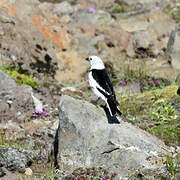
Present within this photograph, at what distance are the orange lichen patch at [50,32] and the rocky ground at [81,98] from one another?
4 centimetres

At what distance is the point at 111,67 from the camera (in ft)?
41.7

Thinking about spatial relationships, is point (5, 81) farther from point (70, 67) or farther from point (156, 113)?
point (156, 113)

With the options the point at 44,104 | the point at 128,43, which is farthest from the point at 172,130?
the point at 128,43

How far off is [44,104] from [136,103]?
286cm

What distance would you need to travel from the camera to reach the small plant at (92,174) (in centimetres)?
527

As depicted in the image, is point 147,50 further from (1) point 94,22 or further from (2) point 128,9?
(2) point 128,9

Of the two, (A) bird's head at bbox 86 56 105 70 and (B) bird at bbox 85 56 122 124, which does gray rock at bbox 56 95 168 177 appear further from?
(A) bird's head at bbox 86 56 105 70

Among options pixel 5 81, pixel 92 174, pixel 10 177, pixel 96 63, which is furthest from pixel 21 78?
pixel 92 174

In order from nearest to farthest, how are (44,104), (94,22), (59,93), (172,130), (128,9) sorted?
(172,130), (44,104), (59,93), (94,22), (128,9)

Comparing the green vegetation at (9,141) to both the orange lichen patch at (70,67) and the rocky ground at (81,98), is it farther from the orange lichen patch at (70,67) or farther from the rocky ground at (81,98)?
the orange lichen patch at (70,67)

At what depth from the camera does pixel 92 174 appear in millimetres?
5344

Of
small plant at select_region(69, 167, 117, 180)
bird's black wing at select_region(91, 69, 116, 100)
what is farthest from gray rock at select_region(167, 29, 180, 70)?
small plant at select_region(69, 167, 117, 180)

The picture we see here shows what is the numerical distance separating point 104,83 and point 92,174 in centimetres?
206

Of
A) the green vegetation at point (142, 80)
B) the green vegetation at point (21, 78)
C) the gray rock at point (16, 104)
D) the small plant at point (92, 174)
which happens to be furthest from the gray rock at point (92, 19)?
the small plant at point (92, 174)
